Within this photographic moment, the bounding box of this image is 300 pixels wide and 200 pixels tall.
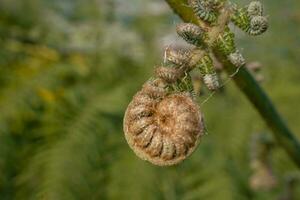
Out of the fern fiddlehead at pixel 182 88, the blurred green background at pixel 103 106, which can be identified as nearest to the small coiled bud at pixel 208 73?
the fern fiddlehead at pixel 182 88

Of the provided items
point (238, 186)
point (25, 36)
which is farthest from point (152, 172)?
point (25, 36)

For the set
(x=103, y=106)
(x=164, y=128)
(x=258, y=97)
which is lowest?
(x=103, y=106)

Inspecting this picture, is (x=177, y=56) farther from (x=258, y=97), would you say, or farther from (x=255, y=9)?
(x=258, y=97)

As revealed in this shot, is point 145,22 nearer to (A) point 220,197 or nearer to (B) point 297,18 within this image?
(B) point 297,18

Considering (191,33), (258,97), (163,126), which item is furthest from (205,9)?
(258,97)

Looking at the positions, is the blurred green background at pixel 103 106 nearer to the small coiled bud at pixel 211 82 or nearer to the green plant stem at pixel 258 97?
the green plant stem at pixel 258 97

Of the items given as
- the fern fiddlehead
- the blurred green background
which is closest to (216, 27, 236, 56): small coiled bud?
the fern fiddlehead

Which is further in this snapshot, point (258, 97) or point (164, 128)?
point (258, 97)
